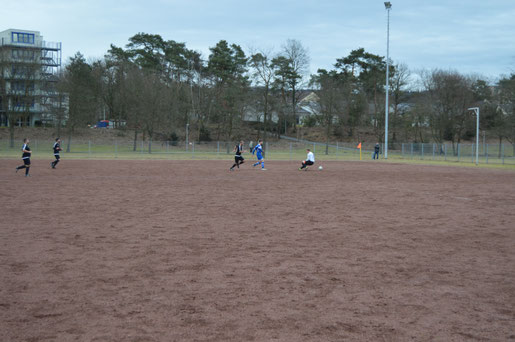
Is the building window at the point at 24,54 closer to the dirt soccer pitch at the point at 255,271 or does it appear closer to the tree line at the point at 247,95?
the tree line at the point at 247,95

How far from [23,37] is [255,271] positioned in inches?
3237

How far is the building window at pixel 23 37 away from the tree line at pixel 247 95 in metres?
11.1

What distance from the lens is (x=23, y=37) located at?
243ft

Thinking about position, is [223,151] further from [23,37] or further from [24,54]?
[23,37]

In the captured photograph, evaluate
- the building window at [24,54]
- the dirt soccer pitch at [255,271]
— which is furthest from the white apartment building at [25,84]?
the dirt soccer pitch at [255,271]

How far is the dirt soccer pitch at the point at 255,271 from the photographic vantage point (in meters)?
4.77

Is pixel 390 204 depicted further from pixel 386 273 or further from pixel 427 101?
pixel 427 101

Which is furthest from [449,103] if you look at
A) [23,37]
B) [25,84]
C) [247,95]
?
[23,37]

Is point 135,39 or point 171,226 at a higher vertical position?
point 135,39

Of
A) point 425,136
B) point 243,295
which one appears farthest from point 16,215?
point 425,136

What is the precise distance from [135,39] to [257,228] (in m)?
76.1

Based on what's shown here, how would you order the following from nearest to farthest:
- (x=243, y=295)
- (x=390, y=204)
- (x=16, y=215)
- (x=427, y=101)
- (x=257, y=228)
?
(x=243, y=295)
(x=257, y=228)
(x=16, y=215)
(x=390, y=204)
(x=427, y=101)

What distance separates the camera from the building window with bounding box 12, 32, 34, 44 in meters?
73.6

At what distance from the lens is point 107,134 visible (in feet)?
219
